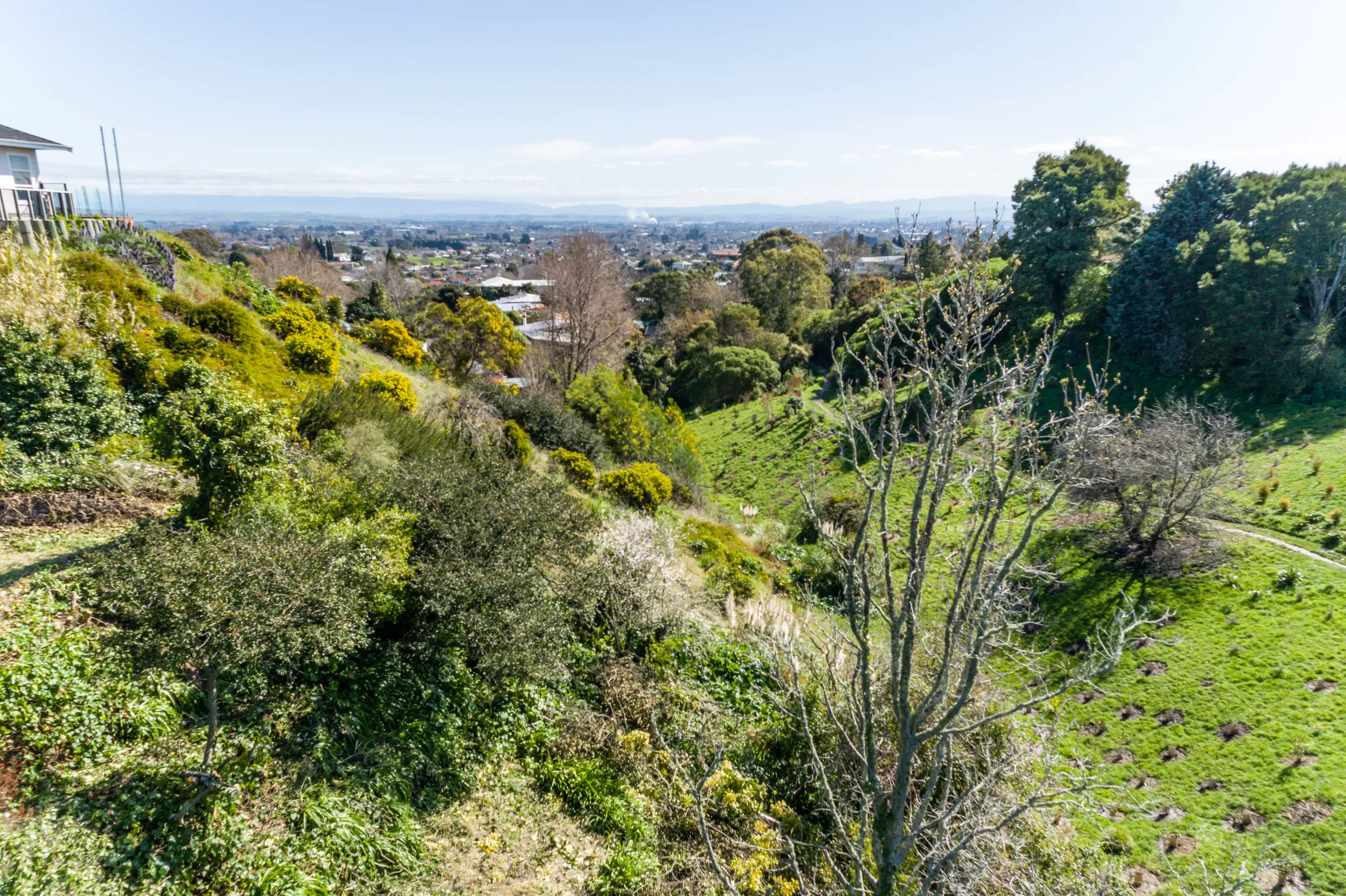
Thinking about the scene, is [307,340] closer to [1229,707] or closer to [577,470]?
[577,470]

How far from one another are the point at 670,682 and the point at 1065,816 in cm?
515

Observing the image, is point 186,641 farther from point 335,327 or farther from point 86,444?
point 335,327

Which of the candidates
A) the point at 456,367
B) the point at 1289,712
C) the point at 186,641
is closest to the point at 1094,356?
the point at 1289,712

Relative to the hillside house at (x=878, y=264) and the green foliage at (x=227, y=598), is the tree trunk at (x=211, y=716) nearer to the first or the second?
the green foliage at (x=227, y=598)

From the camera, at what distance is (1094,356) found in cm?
2236

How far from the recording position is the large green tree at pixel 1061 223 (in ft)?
74.1

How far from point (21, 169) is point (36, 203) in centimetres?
347

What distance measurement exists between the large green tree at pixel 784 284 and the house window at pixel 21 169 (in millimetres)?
32427

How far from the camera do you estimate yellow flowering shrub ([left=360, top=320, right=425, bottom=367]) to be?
835 inches

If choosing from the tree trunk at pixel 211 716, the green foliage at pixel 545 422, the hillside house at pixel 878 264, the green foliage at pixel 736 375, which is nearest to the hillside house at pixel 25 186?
the green foliage at pixel 545 422

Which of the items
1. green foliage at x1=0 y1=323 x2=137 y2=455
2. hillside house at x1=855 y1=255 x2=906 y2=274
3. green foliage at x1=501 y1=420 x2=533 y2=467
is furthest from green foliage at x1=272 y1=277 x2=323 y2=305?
hillside house at x1=855 y1=255 x2=906 y2=274

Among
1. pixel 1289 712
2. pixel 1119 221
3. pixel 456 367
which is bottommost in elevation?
pixel 1289 712

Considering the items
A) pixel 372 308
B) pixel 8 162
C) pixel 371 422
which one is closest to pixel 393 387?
pixel 371 422

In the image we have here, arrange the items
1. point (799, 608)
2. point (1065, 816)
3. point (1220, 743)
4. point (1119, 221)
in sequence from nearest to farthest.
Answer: point (1065, 816) → point (1220, 743) → point (799, 608) → point (1119, 221)
